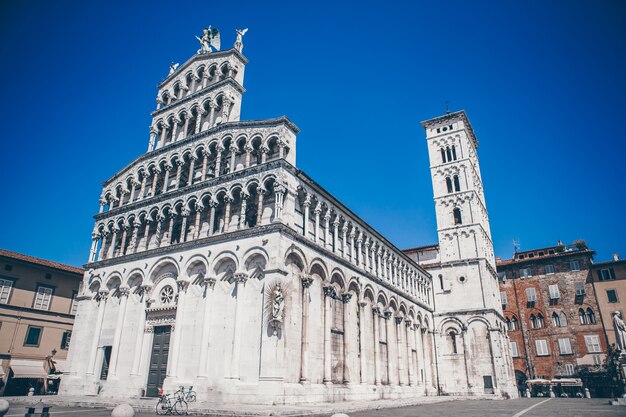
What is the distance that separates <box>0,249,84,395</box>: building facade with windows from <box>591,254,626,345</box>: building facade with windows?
5149 cm

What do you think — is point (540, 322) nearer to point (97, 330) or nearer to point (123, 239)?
point (123, 239)

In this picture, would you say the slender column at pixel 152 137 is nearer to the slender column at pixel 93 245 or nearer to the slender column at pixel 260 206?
the slender column at pixel 93 245

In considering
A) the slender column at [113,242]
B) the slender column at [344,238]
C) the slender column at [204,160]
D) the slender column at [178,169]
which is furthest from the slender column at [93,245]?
the slender column at [344,238]

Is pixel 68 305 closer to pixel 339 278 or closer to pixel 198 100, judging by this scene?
pixel 198 100

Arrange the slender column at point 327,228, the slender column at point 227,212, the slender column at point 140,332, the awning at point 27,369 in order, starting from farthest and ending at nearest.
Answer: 1. the awning at point 27,369
2. the slender column at point 327,228
3. the slender column at point 140,332
4. the slender column at point 227,212

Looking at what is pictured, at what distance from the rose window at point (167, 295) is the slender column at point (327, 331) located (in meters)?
9.19

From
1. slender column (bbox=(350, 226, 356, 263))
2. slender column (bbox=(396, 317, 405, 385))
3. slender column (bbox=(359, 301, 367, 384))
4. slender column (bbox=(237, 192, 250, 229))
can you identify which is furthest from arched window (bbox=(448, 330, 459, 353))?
slender column (bbox=(237, 192, 250, 229))

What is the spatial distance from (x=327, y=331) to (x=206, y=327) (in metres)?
6.78

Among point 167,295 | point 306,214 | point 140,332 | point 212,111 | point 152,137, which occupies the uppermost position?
point 212,111

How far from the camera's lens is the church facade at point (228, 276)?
21.1 metres

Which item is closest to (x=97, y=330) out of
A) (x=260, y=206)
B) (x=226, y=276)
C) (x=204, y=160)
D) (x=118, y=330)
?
(x=118, y=330)

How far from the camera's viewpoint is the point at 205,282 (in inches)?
906

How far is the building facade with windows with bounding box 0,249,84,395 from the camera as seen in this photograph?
31.2 meters

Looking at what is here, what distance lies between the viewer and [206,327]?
72.6 ft
